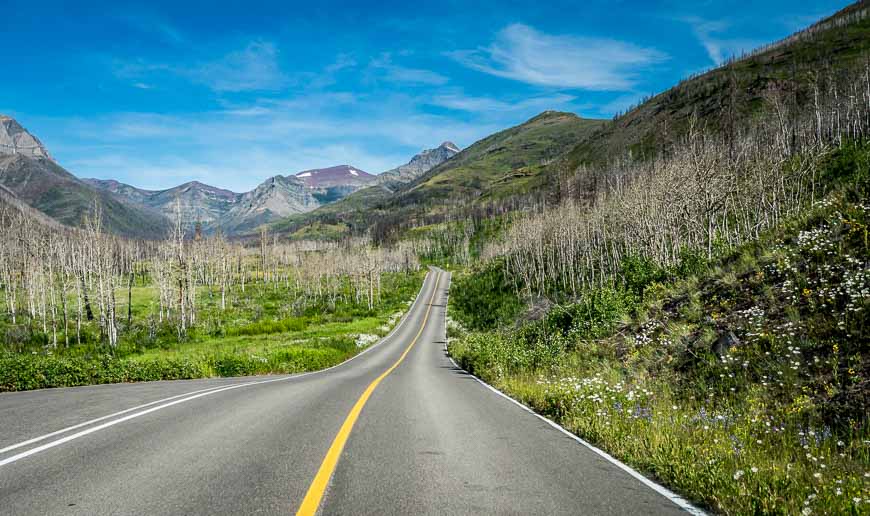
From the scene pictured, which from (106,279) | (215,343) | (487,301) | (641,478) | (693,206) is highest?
(693,206)

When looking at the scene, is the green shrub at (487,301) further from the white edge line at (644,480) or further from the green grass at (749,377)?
the white edge line at (644,480)

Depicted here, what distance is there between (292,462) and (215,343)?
144ft

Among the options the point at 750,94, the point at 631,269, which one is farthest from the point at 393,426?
the point at 750,94

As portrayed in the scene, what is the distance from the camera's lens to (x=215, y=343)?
1698 inches

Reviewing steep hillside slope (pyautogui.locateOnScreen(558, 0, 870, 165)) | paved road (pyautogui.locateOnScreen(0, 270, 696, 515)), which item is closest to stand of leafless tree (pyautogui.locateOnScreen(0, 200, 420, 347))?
paved road (pyautogui.locateOnScreen(0, 270, 696, 515))

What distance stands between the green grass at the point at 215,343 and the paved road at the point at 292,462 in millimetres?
4841

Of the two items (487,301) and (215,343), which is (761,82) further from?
(215,343)

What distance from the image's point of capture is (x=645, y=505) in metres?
4.08

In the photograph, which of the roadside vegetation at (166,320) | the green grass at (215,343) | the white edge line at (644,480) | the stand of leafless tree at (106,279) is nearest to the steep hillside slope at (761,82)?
the stand of leafless tree at (106,279)

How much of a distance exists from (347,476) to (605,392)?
6.26 m

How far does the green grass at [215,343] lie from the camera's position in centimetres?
1348

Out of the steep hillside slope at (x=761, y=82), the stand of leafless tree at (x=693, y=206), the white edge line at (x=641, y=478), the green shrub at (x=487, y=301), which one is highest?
the steep hillside slope at (x=761, y=82)

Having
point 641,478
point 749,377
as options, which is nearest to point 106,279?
point 641,478

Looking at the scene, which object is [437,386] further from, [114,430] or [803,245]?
[803,245]
